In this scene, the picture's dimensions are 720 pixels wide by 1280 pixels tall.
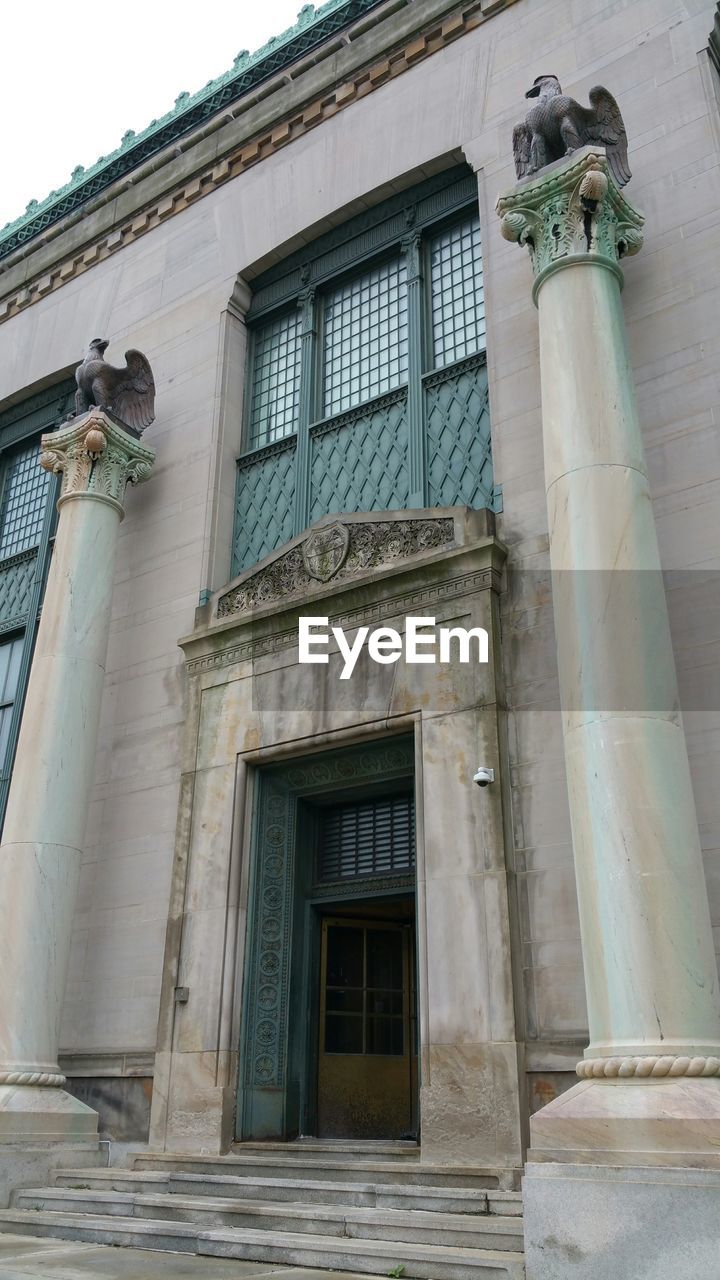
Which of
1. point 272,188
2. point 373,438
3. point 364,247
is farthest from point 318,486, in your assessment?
point 272,188

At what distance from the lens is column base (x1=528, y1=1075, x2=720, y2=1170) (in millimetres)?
6230

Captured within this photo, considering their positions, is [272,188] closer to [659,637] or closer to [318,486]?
[318,486]

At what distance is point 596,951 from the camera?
7.34m

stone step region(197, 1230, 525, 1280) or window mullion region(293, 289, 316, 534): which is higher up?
window mullion region(293, 289, 316, 534)

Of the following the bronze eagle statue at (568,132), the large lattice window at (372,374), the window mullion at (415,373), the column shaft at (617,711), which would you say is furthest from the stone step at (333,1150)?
the bronze eagle statue at (568,132)

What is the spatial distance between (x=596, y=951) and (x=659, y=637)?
8.12 ft

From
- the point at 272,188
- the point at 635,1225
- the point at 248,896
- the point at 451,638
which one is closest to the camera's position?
the point at 635,1225

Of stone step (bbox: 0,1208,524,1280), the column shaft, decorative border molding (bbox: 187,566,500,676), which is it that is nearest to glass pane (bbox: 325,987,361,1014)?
stone step (bbox: 0,1208,524,1280)

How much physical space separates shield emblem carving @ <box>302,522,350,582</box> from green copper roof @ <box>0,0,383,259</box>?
28.4 ft

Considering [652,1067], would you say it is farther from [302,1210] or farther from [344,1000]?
[344,1000]

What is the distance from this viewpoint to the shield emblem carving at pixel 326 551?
12.0 meters

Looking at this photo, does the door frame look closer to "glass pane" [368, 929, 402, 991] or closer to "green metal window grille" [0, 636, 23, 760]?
"glass pane" [368, 929, 402, 991]

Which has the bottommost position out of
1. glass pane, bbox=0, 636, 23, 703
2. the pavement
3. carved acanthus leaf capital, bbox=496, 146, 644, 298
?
the pavement

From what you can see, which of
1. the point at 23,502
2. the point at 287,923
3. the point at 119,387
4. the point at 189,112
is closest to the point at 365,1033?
the point at 287,923
